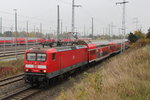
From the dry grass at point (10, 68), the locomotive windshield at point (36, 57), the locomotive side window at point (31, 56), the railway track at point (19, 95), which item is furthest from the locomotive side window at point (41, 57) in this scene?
the dry grass at point (10, 68)

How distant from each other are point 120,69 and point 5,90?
7.41 meters

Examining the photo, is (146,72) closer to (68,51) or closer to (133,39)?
(68,51)

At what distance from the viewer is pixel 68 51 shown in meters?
15.7

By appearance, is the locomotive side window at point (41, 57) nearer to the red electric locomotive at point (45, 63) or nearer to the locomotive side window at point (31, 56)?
the red electric locomotive at point (45, 63)

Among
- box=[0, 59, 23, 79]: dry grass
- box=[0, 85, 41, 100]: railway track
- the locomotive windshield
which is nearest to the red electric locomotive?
the locomotive windshield

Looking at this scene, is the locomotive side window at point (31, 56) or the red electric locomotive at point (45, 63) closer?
the red electric locomotive at point (45, 63)

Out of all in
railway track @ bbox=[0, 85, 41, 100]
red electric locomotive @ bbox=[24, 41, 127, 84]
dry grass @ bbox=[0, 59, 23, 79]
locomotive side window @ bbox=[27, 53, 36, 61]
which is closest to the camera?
railway track @ bbox=[0, 85, 41, 100]

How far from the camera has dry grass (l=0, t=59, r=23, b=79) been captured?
54.9 ft

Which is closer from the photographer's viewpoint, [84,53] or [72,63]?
[72,63]

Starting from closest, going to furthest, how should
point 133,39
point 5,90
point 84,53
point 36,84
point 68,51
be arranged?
1. point 5,90
2. point 36,84
3. point 68,51
4. point 84,53
5. point 133,39

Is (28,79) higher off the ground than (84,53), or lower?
lower

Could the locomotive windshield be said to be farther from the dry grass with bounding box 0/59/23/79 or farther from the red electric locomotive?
the dry grass with bounding box 0/59/23/79

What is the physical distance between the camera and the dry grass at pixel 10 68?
659 inches

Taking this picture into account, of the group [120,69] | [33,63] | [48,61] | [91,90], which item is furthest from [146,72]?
[33,63]
